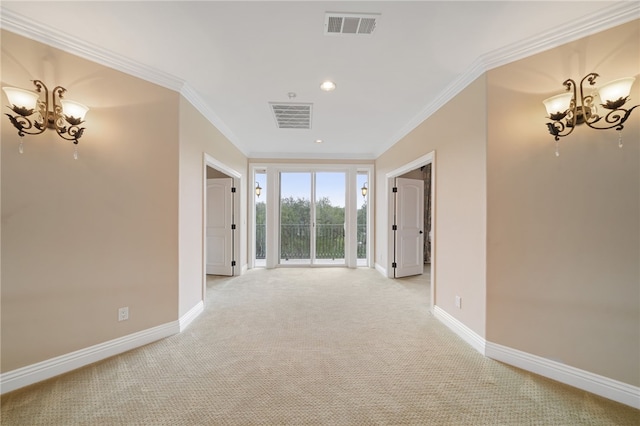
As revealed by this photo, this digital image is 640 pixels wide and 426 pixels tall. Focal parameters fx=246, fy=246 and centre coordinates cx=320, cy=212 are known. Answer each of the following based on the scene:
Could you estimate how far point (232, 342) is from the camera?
2.50 meters

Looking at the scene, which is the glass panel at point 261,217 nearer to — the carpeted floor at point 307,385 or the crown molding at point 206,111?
the crown molding at point 206,111

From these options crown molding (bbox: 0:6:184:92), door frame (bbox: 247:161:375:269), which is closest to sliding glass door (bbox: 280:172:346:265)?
door frame (bbox: 247:161:375:269)

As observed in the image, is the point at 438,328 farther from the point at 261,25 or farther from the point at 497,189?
the point at 261,25

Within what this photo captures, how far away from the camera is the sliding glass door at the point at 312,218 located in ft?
19.0

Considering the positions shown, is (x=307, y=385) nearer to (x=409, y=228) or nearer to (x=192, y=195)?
(x=192, y=195)

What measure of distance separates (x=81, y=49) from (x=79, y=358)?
2.58 metres

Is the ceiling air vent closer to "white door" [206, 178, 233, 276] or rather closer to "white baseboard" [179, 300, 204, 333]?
"white baseboard" [179, 300, 204, 333]

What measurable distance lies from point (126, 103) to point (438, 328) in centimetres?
396

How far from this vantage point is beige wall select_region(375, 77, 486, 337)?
231 cm

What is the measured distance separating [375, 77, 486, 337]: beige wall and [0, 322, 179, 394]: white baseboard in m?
3.05

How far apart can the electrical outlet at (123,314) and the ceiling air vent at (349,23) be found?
2994 millimetres

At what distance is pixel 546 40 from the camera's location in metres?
1.93

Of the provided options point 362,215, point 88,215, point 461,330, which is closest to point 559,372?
point 461,330

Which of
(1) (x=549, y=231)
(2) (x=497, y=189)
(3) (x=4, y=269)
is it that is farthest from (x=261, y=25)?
(1) (x=549, y=231)
